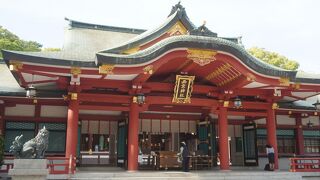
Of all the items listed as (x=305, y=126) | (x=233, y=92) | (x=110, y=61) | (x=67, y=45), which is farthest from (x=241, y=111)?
(x=67, y=45)

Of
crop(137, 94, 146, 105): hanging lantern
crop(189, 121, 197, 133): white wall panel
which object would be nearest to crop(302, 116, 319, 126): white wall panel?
crop(189, 121, 197, 133): white wall panel

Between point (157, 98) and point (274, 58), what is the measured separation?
31093 millimetres

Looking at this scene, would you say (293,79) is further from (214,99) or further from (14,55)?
(14,55)

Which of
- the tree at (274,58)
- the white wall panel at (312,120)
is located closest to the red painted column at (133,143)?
the white wall panel at (312,120)

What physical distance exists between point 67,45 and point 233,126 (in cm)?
1056

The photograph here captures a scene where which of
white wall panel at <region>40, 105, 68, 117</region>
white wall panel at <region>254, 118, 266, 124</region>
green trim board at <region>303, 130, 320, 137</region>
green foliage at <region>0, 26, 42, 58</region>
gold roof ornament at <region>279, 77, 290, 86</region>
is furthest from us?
green foliage at <region>0, 26, 42, 58</region>

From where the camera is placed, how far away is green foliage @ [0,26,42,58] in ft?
125

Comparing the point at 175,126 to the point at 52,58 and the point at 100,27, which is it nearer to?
the point at 100,27

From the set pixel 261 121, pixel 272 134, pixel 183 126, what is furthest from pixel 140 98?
pixel 261 121

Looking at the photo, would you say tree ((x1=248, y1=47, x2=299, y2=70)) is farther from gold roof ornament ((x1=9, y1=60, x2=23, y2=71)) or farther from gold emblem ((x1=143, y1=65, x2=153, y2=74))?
gold roof ornament ((x1=9, y1=60, x2=23, y2=71))

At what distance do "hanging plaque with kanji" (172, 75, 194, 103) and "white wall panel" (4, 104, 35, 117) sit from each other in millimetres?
6767

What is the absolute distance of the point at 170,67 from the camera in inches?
595

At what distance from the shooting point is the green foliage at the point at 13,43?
38.0 metres

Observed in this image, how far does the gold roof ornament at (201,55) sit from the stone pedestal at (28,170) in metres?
6.75
